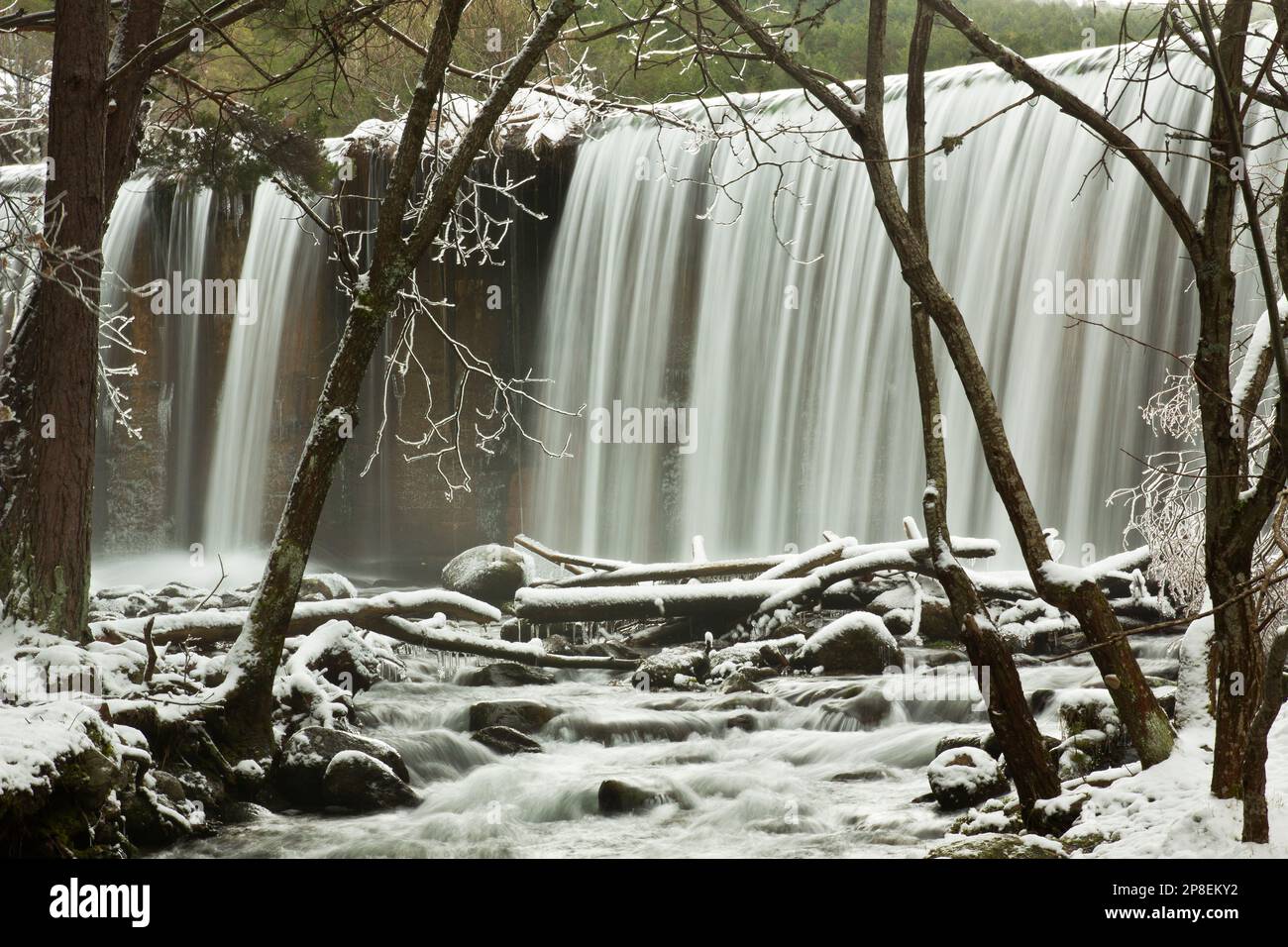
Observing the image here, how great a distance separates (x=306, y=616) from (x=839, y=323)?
8154 millimetres

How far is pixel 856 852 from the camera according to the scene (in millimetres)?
6098

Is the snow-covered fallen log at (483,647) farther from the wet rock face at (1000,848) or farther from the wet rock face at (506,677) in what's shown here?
the wet rock face at (1000,848)

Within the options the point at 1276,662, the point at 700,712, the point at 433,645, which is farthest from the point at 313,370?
the point at 1276,662

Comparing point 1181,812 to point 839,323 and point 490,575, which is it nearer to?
point 490,575

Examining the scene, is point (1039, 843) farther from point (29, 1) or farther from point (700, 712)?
point (29, 1)

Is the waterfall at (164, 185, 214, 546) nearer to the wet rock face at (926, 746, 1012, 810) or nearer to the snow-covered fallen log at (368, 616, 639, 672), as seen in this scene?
the snow-covered fallen log at (368, 616, 639, 672)

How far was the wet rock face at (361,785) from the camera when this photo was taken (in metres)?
6.71

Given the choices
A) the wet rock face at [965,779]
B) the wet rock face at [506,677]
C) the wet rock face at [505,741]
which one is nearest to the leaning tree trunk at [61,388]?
the wet rock face at [505,741]

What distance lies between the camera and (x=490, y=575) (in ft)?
46.1

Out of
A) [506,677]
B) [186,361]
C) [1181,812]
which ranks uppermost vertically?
[186,361]

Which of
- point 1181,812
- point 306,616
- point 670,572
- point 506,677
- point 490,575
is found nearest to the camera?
Answer: point 1181,812

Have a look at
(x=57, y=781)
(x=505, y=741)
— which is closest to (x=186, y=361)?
(x=505, y=741)

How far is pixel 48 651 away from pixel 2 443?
1.27 m
